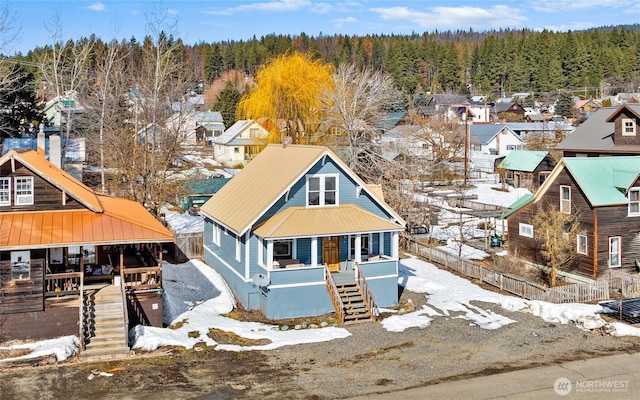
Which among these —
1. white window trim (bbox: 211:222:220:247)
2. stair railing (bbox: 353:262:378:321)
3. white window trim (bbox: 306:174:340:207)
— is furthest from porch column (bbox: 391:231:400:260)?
white window trim (bbox: 211:222:220:247)

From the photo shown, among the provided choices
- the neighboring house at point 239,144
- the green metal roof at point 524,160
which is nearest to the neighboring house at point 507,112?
the green metal roof at point 524,160

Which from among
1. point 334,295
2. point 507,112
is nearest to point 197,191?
point 334,295

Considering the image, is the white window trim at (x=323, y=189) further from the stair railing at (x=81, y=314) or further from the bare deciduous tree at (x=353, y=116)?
the bare deciduous tree at (x=353, y=116)

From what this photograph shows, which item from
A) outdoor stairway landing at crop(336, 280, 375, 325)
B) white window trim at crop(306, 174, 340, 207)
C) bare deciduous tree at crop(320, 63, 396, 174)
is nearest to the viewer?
outdoor stairway landing at crop(336, 280, 375, 325)

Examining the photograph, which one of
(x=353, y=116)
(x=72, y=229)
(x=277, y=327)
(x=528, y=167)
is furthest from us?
(x=528, y=167)

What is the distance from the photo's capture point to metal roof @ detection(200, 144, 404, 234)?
26.0m

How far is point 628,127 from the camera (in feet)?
142

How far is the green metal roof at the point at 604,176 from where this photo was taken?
31.0m

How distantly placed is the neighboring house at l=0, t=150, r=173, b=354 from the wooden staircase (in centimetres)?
3

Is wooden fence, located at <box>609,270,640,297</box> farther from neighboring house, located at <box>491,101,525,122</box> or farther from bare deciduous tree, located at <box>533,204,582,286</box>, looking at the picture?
neighboring house, located at <box>491,101,525,122</box>

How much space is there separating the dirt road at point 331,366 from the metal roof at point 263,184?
20.2 feet

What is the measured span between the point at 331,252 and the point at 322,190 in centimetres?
264

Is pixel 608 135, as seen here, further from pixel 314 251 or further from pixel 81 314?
pixel 81 314

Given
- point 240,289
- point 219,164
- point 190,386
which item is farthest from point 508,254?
point 219,164
